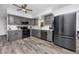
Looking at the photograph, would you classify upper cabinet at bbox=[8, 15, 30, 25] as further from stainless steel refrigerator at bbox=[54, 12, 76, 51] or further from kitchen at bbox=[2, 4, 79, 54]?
stainless steel refrigerator at bbox=[54, 12, 76, 51]

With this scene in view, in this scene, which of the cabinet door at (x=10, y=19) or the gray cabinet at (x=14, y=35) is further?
the gray cabinet at (x=14, y=35)

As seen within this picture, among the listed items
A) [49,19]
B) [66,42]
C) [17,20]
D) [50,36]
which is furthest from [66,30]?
[17,20]

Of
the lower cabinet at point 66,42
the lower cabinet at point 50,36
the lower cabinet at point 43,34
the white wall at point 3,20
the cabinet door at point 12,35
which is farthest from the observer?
the lower cabinet at point 50,36

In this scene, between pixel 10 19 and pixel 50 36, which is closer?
pixel 10 19

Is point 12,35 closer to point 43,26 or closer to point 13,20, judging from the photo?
point 13,20

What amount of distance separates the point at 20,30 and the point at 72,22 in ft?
5.25

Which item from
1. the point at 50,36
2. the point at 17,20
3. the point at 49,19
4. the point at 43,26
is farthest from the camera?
the point at 50,36

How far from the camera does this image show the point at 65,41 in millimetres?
2902

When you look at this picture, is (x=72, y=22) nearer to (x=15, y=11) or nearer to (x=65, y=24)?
(x=65, y=24)

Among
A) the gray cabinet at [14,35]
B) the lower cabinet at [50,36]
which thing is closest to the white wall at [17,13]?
the gray cabinet at [14,35]

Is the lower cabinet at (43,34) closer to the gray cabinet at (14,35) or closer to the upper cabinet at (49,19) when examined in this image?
the upper cabinet at (49,19)
